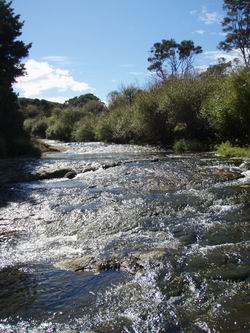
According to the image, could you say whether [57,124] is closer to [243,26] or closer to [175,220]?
[243,26]

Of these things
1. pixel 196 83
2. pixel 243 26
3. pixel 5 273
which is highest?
pixel 243 26

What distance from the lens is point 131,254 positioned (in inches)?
360

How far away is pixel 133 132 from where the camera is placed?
132 feet

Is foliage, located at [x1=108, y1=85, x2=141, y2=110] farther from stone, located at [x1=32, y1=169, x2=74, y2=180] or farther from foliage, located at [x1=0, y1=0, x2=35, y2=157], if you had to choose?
stone, located at [x1=32, y1=169, x2=74, y2=180]

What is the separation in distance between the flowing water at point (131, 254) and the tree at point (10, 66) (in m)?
19.1

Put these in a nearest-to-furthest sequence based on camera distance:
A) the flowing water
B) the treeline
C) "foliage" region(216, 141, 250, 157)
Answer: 1. the flowing water
2. "foliage" region(216, 141, 250, 157)
3. the treeline

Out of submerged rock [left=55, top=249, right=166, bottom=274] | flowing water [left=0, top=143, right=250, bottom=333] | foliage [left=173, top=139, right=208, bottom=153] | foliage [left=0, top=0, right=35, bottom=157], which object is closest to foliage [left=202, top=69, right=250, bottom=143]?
foliage [left=173, top=139, right=208, bottom=153]

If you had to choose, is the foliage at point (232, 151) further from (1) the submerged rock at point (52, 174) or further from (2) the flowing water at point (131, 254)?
(1) the submerged rock at point (52, 174)

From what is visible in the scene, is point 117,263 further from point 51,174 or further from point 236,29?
point 236,29

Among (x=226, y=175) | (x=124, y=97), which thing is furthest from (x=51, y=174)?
(x=124, y=97)

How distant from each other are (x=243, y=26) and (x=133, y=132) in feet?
96.0

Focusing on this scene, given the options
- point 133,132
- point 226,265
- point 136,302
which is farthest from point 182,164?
point 133,132

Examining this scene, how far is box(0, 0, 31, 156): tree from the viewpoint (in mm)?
35125

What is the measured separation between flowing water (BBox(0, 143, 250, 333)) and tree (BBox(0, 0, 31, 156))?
1910 cm
